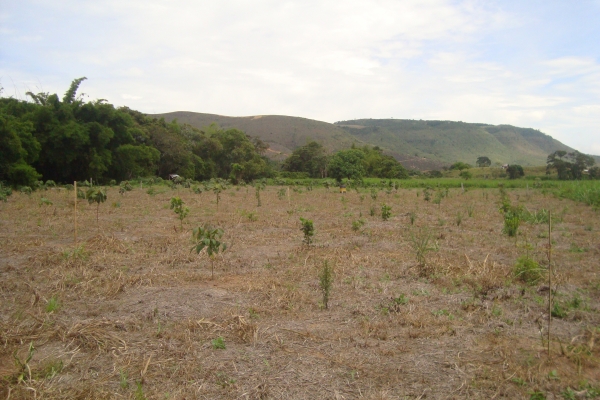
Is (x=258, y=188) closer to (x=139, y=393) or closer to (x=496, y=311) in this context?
(x=496, y=311)

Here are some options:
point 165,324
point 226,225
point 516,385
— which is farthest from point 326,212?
point 516,385

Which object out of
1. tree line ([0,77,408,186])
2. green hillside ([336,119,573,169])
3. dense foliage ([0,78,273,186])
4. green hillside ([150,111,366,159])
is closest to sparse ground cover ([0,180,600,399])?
dense foliage ([0,78,273,186])

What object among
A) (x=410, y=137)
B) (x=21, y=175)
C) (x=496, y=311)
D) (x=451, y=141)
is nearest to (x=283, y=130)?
(x=410, y=137)

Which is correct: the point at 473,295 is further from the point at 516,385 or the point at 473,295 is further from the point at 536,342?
the point at 516,385

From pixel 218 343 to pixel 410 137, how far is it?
10703 cm

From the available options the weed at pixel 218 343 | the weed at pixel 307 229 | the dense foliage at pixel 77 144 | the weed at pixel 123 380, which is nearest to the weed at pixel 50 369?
the weed at pixel 123 380

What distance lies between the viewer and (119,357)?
429 centimetres

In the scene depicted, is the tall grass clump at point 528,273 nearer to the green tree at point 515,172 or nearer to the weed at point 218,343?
the weed at point 218,343

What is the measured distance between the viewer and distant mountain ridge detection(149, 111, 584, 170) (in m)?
81.1

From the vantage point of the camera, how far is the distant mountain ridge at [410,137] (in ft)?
266

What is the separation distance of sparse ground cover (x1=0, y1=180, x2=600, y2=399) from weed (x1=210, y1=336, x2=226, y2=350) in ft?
0.09

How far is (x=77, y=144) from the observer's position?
29.8 meters

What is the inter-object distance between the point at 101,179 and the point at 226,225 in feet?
81.1

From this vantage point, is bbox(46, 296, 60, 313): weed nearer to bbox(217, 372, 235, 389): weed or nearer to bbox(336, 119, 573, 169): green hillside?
bbox(217, 372, 235, 389): weed
